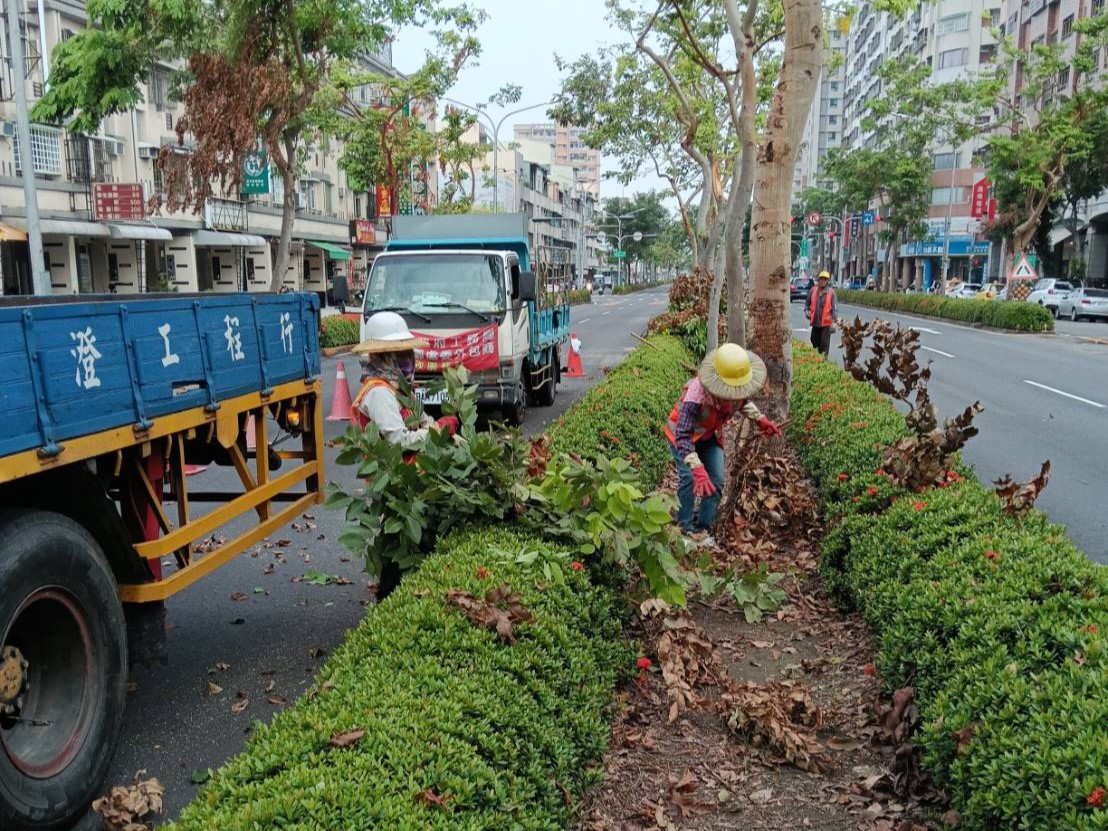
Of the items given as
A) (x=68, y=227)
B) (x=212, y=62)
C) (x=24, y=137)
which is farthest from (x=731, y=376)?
(x=68, y=227)

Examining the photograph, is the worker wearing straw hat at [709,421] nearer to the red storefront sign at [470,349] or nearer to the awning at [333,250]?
the red storefront sign at [470,349]

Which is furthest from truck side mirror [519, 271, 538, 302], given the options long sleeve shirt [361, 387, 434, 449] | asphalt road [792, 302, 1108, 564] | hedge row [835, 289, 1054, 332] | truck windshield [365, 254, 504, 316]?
hedge row [835, 289, 1054, 332]

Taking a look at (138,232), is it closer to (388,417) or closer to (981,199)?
(388,417)

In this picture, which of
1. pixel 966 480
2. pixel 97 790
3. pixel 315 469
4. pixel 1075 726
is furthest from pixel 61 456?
pixel 966 480

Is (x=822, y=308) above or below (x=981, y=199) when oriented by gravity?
below

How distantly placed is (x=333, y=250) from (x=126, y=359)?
4508 centimetres

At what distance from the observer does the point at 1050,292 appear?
41.2 meters

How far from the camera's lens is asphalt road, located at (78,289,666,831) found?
4.25 metres

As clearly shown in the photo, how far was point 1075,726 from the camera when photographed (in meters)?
2.77

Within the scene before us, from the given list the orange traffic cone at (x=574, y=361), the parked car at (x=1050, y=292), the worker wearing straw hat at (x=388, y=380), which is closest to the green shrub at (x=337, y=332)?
the orange traffic cone at (x=574, y=361)

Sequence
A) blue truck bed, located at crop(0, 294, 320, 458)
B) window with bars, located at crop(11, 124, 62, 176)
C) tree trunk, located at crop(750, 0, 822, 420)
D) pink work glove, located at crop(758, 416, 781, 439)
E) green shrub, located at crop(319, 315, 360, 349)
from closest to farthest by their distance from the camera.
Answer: blue truck bed, located at crop(0, 294, 320, 458), pink work glove, located at crop(758, 416, 781, 439), tree trunk, located at crop(750, 0, 822, 420), green shrub, located at crop(319, 315, 360, 349), window with bars, located at crop(11, 124, 62, 176)

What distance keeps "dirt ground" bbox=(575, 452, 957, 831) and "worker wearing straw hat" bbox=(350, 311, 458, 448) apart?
1.65m

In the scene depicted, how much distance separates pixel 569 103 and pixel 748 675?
25.6 m

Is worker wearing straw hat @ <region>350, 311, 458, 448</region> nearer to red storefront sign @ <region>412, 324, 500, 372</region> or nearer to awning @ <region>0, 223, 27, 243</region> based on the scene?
red storefront sign @ <region>412, 324, 500, 372</region>
